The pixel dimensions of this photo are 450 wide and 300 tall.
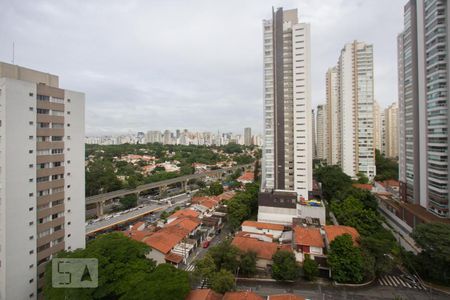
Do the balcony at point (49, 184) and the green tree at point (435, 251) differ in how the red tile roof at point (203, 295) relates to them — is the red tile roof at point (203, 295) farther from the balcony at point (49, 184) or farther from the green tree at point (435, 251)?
the green tree at point (435, 251)

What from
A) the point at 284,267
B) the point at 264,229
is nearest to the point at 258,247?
the point at 284,267

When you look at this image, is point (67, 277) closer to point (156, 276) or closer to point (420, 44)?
point (156, 276)

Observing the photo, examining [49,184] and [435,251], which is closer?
[435,251]

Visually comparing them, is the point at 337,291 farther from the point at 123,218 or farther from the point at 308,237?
the point at 123,218

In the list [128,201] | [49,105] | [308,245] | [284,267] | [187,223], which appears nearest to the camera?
[49,105]

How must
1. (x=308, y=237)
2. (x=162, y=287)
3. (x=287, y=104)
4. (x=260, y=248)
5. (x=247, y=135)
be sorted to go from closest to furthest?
(x=162, y=287), (x=260, y=248), (x=308, y=237), (x=287, y=104), (x=247, y=135)

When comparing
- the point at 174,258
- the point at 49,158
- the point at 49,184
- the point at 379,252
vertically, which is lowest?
the point at 174,258
